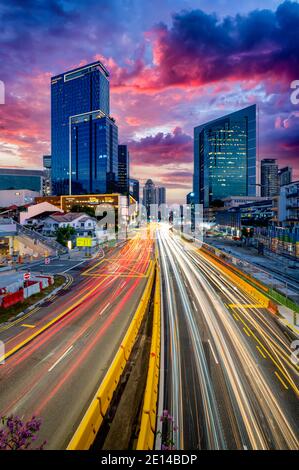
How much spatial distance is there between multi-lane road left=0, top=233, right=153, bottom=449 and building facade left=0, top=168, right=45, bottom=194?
184192 mm

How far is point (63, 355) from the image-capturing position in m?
15.2

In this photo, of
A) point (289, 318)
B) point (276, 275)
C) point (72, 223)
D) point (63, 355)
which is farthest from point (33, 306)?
point (72, 223)

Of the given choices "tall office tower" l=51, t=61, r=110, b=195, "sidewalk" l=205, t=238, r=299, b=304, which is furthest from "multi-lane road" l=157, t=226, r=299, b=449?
"tall office tower" l=51, t=61, r=110, b=195

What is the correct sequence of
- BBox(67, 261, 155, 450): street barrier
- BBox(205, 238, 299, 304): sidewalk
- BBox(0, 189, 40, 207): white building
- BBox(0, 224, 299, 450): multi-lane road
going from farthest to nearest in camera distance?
1. BBox(0, 189, 40, 207): white building
2. BBox(205, 238, 299, 304): sidewalk
3. BBox(0, 224, 299, 450): multi-lane road
4. BBox(67, 261, 155, 450): street barrier

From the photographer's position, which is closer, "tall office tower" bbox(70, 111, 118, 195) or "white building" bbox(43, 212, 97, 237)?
"white building" bbox(43, 212, 97, 237)

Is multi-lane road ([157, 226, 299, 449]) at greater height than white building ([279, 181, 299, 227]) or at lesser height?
lesser

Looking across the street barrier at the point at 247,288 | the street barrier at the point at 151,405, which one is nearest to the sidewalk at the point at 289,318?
the street barrier at the point at 247,288

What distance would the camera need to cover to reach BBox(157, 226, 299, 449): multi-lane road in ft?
32.3

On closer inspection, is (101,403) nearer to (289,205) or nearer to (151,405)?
(151,405)

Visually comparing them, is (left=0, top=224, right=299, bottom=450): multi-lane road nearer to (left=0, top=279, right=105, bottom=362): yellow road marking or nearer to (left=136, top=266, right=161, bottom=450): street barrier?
(left=0, top=279, right=105, bottom=362): yellow road marking

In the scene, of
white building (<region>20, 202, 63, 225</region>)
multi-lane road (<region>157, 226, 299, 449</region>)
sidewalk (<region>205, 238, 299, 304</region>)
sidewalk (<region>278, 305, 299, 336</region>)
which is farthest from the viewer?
white building (<region>20, 202, 63, 225</region>)

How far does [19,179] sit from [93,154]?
204ft

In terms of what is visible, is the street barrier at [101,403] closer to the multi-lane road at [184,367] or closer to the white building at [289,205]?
the multi-lane road at [184,367]

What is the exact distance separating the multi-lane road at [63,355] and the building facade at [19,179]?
184m
